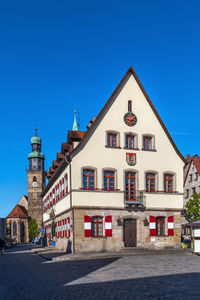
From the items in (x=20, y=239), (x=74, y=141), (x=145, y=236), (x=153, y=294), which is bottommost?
(x=20, y=239)

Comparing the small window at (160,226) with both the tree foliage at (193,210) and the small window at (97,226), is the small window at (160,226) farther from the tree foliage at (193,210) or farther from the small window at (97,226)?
the tree foliage at (193,210)

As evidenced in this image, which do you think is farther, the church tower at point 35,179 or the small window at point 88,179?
the church tower at point 35,179

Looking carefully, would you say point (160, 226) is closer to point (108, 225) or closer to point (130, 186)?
point (130, 186)

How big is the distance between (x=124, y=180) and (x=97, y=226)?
4.12 meters

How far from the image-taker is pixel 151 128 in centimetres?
3119

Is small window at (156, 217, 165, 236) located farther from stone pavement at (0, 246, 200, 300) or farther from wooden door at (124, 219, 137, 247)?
stone pavement at (0, 246, 200, 300)

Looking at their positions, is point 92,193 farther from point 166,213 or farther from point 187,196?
point 187,196

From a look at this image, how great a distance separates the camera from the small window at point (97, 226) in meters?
28.1

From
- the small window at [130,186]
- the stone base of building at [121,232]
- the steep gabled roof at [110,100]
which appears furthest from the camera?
the small window at [130,186]

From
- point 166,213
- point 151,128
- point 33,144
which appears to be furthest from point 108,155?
point 33,144

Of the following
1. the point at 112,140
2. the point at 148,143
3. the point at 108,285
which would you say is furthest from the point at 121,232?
the point at 108,285

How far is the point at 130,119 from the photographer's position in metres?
30.4

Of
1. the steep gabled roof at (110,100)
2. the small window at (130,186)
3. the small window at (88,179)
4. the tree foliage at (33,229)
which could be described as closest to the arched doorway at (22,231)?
the tree foliage at (33,229)

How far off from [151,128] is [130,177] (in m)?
A: 4.58
